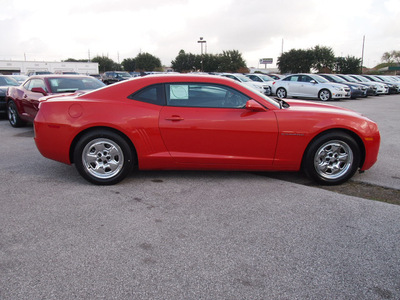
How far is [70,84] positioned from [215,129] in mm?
5208

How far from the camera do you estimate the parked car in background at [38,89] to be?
25.8 ft

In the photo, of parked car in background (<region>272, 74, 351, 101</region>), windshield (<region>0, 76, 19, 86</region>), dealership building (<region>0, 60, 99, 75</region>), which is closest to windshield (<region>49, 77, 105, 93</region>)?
windshield (<region>0, 76, 19, 86</region>)

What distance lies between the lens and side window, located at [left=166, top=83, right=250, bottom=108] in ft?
14.5

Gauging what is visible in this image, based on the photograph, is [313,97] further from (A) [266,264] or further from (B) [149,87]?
(A) [266,264]

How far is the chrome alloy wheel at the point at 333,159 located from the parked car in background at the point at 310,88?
14.5 meters

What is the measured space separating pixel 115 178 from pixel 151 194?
606 mm

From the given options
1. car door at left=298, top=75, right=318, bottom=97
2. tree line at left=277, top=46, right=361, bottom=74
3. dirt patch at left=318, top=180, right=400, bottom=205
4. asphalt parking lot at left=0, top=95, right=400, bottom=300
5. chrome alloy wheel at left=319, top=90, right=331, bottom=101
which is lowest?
dirt patch at left=318, top=180, right=400, bottom=205

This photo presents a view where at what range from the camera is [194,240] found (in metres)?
3.02

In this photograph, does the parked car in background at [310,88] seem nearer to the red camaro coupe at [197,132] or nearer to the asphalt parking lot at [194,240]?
the asphalt parking lot at [194,240]

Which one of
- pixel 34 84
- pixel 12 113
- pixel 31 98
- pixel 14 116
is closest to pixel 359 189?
pixel 31 98

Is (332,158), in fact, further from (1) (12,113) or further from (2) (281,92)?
(2) (281,92)

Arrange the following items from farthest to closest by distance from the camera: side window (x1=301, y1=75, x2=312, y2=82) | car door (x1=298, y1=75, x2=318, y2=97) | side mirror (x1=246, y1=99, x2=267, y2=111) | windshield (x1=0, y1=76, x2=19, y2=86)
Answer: side window (x1=301, y1=75, x2=312, y2=82), car door (x1=298, y1=75, x2=318, y2=97), windshield (x1=0, y1=76, x2=19, y2=86), side mirror (x1=246, y1=99, x2=267, y2=111)

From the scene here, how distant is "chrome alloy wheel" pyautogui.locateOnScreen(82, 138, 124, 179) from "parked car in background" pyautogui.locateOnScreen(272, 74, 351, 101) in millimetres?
15867

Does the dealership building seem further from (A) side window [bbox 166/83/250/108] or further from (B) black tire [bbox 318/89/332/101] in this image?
(A) side window [bbox 166/83/250/108]
